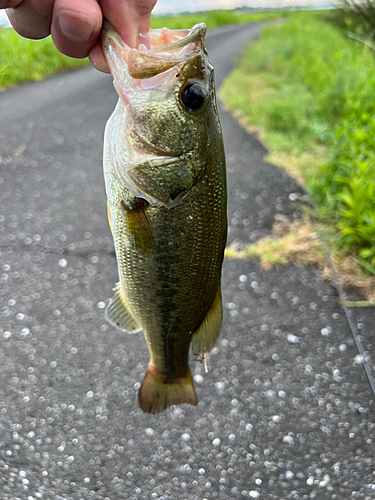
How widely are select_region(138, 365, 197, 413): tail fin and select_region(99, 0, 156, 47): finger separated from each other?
1244 millimetres

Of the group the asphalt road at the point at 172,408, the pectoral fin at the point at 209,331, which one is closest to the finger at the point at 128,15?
the pectoral fin at the point at 209,331

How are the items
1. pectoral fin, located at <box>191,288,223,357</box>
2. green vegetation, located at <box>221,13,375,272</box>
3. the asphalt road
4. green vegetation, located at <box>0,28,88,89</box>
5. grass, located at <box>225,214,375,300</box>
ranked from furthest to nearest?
green vegetation, located at <box>0,28,88,89</box>, green vegetation, located at <box>221,13,375,272</box>, grass, located at <box>225,214,375,300</box>, the asphalt road, pectoral fin, located at <box>191,288,223,357</box>

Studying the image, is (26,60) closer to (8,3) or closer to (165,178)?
(8,3)

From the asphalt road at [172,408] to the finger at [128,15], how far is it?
6.39 feet

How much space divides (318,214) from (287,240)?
48 centimetres

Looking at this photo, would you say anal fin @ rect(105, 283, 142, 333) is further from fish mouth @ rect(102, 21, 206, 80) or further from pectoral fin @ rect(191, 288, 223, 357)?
fish mouth @ rect(102, 21, 206, 80)

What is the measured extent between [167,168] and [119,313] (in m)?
0.69

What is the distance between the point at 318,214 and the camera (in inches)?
150

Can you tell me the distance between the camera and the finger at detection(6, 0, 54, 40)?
1.15 metres

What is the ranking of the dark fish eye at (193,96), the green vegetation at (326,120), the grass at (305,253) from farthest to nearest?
the green vegetation at (326,120), the grass at (305,253), the dark fish eye at (193,96)

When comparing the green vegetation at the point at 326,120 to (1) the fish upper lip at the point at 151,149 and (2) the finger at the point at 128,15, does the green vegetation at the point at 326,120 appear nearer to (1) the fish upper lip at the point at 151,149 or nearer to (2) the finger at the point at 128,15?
(1) the fish upper lip at the point at 151,149

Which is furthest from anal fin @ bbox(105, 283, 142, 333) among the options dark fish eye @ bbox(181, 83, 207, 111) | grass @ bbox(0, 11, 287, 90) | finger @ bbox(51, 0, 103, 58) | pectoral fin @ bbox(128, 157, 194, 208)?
grass @ bbox(0, 11, 287, 90)

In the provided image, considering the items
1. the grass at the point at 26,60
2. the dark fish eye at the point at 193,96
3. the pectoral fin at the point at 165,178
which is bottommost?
the grass at the point at 26,60

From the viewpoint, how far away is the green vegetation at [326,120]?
3.35 metres
